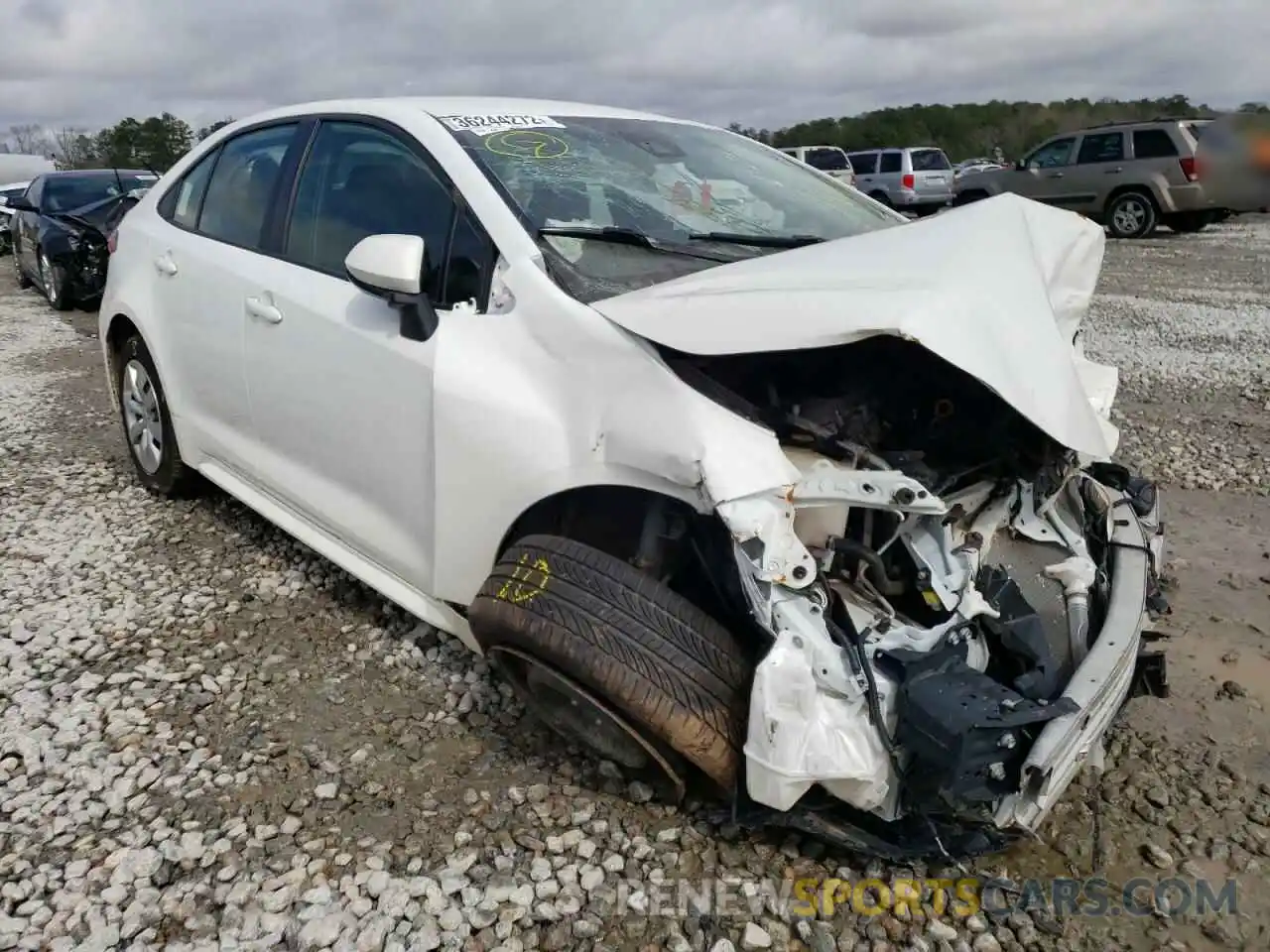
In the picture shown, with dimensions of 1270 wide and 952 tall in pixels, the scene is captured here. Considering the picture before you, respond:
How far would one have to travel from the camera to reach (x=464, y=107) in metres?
3.31

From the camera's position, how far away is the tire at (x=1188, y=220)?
16.4 m

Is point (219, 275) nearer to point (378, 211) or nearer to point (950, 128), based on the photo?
point (378, 211)

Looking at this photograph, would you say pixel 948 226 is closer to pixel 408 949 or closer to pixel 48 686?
pixel 408 949

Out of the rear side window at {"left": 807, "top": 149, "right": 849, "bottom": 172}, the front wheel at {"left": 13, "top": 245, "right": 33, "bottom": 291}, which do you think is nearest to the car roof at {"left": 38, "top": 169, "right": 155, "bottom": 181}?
the front wheel at {"left": 13, "top": 245, "right": 33, "bottom": 291}

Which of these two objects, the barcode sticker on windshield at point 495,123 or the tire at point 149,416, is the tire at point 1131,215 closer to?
the barcode sticker on windshield at point 495,123

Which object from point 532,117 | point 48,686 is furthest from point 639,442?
point 48,686

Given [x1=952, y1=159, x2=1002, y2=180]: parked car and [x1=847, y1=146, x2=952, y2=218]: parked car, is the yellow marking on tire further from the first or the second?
[x1=847, y1=146, x2=952, y2=218]: parked car

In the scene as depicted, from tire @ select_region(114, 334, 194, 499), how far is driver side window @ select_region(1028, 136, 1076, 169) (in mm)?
16167

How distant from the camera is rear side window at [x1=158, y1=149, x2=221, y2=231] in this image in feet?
13.5

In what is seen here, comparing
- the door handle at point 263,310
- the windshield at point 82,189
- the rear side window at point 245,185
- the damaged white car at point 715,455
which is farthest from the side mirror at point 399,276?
the windshield at point 82,189

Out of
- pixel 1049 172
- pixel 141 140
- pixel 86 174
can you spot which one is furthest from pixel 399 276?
pixel 141 140

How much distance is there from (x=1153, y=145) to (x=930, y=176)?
5.86 meters

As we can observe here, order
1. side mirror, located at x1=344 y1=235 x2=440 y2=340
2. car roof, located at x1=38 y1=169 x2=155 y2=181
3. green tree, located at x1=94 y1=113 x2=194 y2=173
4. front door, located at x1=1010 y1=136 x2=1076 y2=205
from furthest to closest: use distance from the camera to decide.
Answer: green tree, located at x1=94 y1=113 x2=194 y2=173
front door, located at x1=1010 y1=136 x2=1076 y2=205
car roof, located at x1=38 y1=169 x2=155 y2=181
side mirror, located at x1=344 y1=235 x2=440 y2=340

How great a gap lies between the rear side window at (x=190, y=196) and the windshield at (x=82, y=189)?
8217 mm
